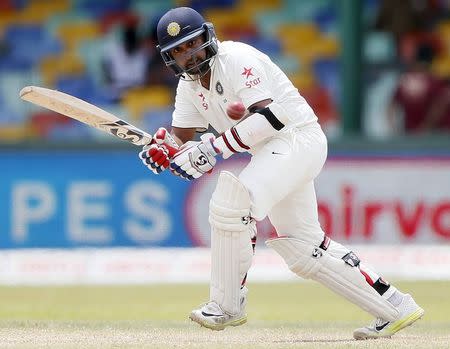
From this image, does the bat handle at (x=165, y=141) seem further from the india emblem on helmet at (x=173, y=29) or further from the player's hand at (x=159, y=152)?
the india emblem on helmet at (x=173, y=29)

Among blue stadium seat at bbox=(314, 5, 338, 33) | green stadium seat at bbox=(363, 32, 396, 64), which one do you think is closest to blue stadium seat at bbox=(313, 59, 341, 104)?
blue stadium seat at bbox=(314, 5, 338, 33)

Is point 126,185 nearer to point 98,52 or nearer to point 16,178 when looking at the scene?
point 16,178

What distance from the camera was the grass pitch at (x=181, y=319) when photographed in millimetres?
5012

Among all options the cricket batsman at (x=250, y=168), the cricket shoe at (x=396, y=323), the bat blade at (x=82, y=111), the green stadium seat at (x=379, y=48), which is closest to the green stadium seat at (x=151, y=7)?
the green stadium seat at (x=379, y=48)

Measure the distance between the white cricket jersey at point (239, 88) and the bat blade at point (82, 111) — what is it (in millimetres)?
277

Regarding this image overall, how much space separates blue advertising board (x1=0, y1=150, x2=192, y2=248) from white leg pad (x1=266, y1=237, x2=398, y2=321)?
506 centimetres

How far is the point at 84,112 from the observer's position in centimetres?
535

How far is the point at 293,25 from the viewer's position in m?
12.3

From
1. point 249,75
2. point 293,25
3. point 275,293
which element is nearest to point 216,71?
point 249,75

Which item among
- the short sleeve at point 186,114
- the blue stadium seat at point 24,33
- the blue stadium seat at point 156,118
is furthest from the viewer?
the blue stadium seat at point 24,33

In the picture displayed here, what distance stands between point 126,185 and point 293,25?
9.60ft

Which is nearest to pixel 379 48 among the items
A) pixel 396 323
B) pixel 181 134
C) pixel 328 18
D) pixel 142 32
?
pixel 328 18

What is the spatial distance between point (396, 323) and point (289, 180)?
785mm

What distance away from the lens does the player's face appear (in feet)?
16.8
